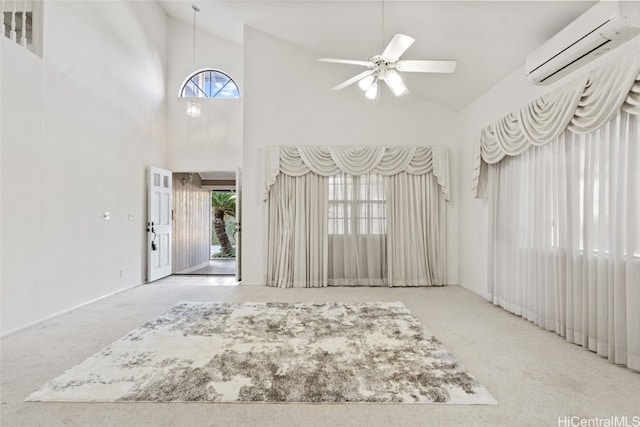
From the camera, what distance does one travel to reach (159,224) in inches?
240

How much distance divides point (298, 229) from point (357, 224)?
0.98 m

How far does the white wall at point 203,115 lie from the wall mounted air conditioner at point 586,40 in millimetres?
4872

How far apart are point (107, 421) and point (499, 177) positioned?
4504mm

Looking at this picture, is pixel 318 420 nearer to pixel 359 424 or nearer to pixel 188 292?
pixel 359 424

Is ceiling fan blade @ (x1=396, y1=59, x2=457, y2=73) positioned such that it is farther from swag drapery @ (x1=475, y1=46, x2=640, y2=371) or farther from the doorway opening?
the doorway opening

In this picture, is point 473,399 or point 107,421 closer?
point 107,421

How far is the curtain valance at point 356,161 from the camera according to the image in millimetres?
5391

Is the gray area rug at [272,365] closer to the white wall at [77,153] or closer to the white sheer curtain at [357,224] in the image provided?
the white wall at [77,153]

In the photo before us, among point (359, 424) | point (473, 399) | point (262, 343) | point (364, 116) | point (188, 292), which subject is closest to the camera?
point (359, 424)

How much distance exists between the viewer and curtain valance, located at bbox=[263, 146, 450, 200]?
17.7 ft

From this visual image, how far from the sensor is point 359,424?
1821mm

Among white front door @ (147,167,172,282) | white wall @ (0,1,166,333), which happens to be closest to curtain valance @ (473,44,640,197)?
white wall @ (0,1,166,333)

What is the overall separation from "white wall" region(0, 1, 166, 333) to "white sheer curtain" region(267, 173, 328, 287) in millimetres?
2311

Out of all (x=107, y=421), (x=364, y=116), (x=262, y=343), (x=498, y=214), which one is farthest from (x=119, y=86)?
(x=498, y=214)
